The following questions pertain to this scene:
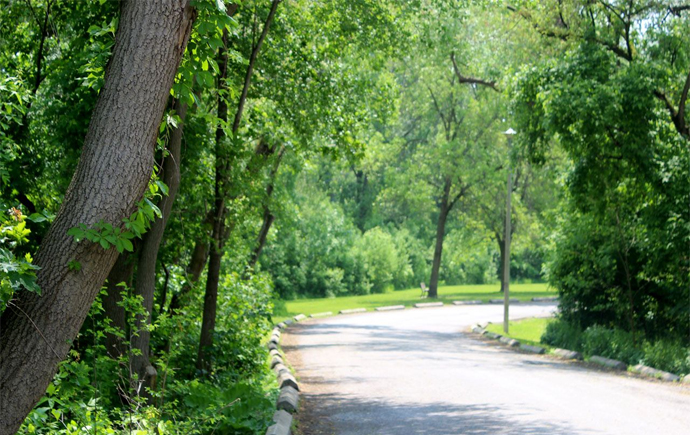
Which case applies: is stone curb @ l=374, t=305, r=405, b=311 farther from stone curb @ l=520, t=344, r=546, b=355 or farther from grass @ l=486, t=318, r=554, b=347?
stone curb @ l=520, t=344, r=546, b=355

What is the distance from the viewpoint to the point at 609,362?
1694cm

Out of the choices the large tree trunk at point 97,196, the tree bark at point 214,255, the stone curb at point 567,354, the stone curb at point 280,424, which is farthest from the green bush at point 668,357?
the large tree trunk at point 97,196

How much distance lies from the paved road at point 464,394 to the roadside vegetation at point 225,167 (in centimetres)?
127

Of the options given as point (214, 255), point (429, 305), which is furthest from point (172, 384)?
point (429, 305)

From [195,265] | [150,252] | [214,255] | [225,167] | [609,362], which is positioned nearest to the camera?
[150,252]

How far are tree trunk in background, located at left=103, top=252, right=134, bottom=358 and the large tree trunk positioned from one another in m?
4.75

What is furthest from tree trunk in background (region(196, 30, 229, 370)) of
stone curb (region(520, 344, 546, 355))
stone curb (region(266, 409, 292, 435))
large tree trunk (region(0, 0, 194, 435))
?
stone curb (region(520, 344, 546, 355))

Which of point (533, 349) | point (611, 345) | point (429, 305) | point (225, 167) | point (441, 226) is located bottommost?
point (533, 349)

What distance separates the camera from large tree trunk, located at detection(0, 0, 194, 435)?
4.47 m

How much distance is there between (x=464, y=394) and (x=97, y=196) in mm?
8795

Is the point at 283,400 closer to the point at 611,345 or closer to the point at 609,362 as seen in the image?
the point at 609,362

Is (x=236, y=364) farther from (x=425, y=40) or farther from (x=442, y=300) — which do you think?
(x=442, y=300)

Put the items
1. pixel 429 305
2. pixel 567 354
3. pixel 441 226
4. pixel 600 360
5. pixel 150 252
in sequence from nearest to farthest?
pixel 150 252 → pixel 600 360 → pixel 567 354 → pixel 429 305 → pixel 441 226

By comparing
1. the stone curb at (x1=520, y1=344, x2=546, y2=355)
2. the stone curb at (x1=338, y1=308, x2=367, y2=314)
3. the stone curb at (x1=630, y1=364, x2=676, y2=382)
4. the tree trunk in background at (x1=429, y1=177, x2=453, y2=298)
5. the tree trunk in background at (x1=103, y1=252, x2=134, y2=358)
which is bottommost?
the stone curb at (x1=520, y1=344, x2=546, y2=355)
